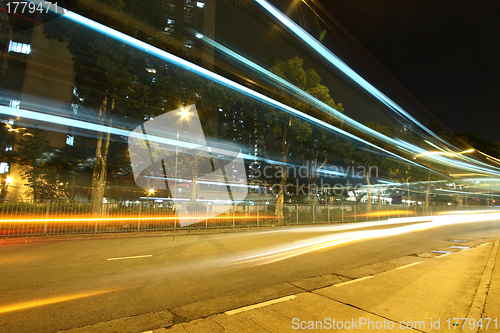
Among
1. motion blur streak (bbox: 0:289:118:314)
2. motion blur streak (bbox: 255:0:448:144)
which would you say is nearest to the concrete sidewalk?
motion blur streak (bbox: 0:289:118:314)

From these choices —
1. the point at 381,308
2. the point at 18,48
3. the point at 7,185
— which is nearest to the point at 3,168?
the point at 7,185

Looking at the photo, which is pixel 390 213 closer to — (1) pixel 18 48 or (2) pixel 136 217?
(2) pixel 136 217

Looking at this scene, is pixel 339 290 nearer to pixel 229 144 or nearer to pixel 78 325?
pixel 78 325

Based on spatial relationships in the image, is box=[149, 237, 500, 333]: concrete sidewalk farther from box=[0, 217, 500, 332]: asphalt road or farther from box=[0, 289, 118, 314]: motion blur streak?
box=[0, 289, 118, 314]: motion blur streak

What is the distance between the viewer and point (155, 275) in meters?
6.21

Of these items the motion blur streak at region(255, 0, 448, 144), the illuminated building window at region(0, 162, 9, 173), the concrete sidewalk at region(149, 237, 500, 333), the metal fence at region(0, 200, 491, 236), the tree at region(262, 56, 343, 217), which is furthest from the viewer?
the illuminated building window at region(0, 162, 9, 173)

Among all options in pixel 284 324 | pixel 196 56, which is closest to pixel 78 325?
pixel 284 324

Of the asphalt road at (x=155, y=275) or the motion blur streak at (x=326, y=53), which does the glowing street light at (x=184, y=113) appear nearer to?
the motion blur streak at (x=326, y=53)

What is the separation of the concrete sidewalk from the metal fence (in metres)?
12.8

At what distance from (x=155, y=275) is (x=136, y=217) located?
396 inches

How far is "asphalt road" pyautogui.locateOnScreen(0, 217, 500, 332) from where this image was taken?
4195 mm

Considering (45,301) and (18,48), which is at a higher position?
(18,48)

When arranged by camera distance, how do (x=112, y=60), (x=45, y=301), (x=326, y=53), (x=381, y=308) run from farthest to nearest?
(x=112, y=60) → (x=326, y=53) → (x=45, y=301) → (x=381, y=308)

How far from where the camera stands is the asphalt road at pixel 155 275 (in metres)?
4.20
